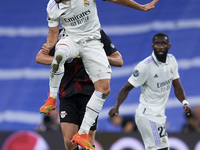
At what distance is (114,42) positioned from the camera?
1018 cm

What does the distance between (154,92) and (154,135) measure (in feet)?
2.07

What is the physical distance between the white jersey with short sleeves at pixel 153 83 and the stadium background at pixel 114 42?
11.0 ft

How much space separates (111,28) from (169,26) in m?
1.59

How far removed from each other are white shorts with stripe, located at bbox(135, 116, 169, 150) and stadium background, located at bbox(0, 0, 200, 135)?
3.39 m

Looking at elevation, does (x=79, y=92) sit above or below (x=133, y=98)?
above

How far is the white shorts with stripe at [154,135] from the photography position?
5383 mm

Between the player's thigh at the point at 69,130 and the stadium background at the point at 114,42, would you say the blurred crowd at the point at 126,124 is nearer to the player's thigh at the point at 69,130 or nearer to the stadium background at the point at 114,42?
Result: the stadium background at the point at 114,42

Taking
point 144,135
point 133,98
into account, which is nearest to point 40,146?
point 144,135

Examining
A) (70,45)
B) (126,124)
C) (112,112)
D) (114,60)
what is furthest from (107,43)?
(126,124)

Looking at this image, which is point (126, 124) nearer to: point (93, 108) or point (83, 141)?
point (93, 108)

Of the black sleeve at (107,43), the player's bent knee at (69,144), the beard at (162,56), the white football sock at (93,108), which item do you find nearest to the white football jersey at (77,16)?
the black sleeve at (107,43)

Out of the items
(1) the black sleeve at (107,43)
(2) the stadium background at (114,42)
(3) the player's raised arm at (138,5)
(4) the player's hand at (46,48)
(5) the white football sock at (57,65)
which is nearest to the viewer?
(5) the white football sock at (57,65)

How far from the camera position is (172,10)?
10258 mm

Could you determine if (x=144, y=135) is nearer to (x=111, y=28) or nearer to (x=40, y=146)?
(x=40, y=146)
